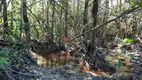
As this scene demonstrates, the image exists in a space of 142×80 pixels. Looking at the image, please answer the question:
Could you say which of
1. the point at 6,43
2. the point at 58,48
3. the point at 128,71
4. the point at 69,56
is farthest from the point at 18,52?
the point at 58,48

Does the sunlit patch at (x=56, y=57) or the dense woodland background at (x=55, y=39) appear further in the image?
the sunlit patch at (x=56, y=57)

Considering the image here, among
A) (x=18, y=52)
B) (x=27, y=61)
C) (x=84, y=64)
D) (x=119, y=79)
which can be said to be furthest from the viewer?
(x=84, y=64)

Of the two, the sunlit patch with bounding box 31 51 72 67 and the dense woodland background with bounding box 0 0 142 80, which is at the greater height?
the dense woodland background with bounding box 0 0 142 80

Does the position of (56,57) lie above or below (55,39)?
below

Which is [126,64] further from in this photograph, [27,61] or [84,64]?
[27,61]

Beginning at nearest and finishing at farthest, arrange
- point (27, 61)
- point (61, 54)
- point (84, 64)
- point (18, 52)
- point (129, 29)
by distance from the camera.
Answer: point (18, 52)
point (27, 61)
point (84, 64)
point (61, 54)
point (129, 29)

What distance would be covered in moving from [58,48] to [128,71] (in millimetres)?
4038

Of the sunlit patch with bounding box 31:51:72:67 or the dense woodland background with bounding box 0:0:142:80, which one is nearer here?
the dense woodland background with bounding box 0:0:142:80

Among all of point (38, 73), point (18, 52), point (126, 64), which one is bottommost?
point (126, 64)

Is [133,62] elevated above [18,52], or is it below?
below

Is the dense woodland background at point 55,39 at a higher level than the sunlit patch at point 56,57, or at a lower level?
higher

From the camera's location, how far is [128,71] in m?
9.48

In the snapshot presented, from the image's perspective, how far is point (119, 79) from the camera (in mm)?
7777

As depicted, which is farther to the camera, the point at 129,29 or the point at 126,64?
the point at 129,29
